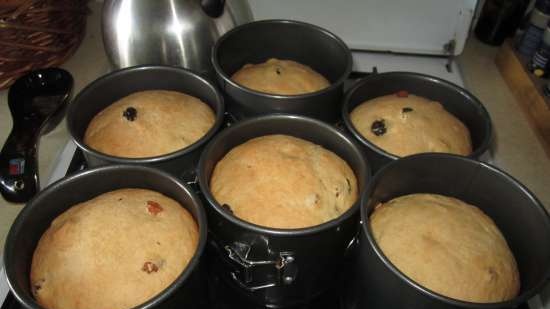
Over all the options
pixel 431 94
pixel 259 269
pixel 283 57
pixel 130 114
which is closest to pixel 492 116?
pixel 431 94

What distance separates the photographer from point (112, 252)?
0.79 m

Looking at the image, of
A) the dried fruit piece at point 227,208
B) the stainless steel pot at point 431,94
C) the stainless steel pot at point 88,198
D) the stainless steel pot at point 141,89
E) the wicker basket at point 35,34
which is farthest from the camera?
the wicker basket at point 35,34

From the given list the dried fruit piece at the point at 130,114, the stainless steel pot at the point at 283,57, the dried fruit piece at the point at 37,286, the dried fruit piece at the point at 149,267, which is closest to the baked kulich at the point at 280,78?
the stainless steel pot at the point at 283,57

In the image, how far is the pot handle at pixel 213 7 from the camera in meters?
1.14

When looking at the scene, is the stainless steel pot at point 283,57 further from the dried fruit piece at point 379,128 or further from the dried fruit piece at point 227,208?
the dried fruit piece at point 227,208

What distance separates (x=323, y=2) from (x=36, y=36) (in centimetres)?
88

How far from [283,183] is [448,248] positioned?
1.09ft

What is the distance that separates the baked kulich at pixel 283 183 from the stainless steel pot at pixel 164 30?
34cm

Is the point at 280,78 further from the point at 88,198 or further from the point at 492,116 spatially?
the point at 492,116

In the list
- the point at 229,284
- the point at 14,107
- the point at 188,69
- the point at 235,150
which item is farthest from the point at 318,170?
the point at 14,107

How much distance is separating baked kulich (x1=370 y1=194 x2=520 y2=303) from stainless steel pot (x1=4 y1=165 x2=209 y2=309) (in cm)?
34

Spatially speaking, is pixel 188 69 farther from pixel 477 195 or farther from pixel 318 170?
pixel 477 195

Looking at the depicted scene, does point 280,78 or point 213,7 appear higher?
point 213,7

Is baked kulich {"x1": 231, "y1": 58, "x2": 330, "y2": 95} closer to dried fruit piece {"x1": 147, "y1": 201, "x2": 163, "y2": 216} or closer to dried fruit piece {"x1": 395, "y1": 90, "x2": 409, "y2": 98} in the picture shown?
dried fruit piece {"x1": 395, "y1": 90, "x2": 409, "y2": 98}
